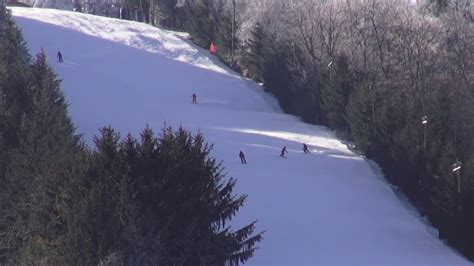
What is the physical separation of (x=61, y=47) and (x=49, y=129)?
44118 millimetres

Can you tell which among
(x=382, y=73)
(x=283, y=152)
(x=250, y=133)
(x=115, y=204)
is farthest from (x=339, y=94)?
(x=115, y=204)

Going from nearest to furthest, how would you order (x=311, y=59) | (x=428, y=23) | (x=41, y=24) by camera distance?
(x=428, y=23) → (x=311, y=59) → (x=41, y=24)

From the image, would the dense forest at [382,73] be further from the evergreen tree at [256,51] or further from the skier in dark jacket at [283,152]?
the skier in dark jacket at [283,152]

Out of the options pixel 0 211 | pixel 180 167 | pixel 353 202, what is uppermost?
pixel 180 167

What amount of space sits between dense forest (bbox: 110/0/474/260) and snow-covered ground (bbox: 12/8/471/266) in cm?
119

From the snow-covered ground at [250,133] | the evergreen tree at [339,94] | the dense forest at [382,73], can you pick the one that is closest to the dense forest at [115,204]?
the snow-covered ground at [250,133]

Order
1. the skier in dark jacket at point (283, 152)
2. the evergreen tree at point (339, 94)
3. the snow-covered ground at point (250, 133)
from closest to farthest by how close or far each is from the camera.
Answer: the snow-covered ground at point (250, 133), the skier in dark jacket at point (283, 152), the evergreen tree at point (339, 94)

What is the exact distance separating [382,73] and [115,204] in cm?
3826

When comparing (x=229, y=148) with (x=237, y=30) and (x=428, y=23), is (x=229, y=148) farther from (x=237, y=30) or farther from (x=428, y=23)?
(x=237, y=30)

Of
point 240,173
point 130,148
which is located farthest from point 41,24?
point 130,148

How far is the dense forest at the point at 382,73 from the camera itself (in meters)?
41.3

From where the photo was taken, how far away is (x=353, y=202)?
41188 mm

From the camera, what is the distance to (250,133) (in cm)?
5259

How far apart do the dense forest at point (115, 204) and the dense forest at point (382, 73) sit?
56.9ft
